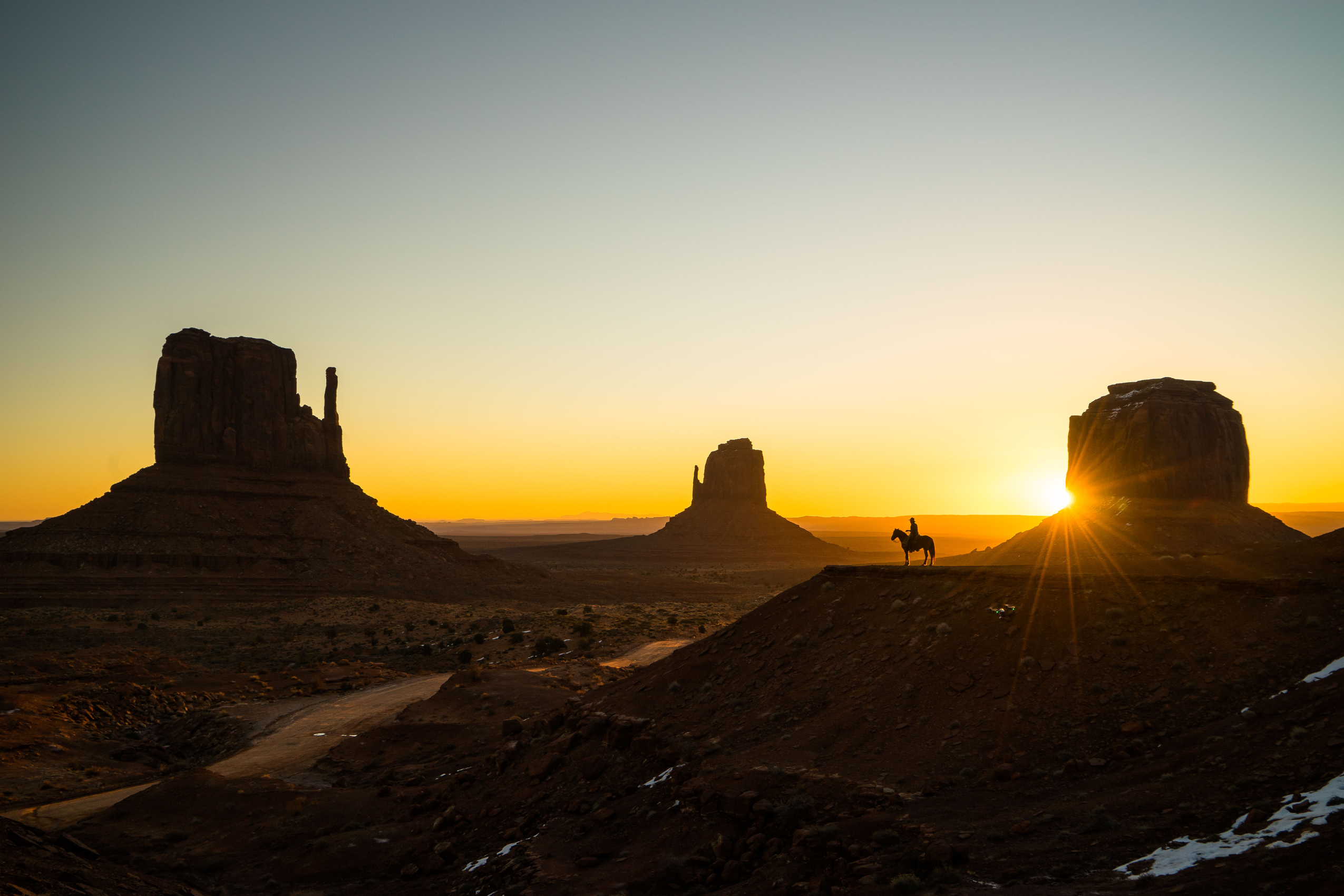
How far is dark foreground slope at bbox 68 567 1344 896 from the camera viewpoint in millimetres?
10930

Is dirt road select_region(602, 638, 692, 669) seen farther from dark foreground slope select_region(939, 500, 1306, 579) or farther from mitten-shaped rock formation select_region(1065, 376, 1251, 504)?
mitten-shaped rock formation select_region(1065, 376, 1251, 504)

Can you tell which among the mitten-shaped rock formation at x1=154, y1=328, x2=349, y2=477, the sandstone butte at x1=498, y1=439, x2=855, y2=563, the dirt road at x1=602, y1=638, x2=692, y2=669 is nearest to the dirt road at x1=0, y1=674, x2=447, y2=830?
the dirt road at x1=602, y1=638, x2=692, y2=669

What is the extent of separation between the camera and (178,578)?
227ft

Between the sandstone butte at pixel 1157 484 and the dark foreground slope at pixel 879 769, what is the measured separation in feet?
119

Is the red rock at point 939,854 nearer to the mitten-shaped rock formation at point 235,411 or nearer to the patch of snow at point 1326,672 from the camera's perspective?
the patch of snow at point 1326,672

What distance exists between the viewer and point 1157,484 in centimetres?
5838

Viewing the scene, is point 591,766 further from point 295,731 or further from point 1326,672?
point 295,731

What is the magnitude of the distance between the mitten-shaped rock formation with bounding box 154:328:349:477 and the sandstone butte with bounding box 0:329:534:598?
0.13 metres

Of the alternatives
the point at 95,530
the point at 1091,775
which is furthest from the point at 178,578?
the point at 1091,775

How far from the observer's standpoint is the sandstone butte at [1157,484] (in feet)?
176

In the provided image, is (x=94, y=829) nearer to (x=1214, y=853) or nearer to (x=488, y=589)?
(x=1214, y=853)

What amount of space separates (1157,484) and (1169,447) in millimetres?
2791

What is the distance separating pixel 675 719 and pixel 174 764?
20.3 metres

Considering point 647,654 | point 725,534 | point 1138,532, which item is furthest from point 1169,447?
point 725,534
